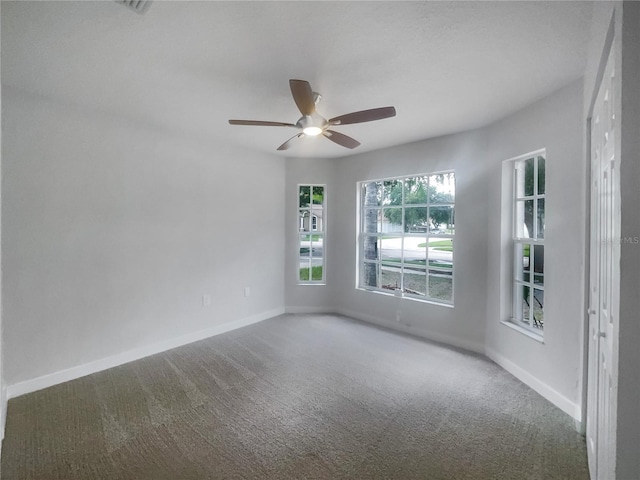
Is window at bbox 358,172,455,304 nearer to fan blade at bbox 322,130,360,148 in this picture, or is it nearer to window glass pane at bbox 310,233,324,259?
window glass pane at bbox 310,233,324,259

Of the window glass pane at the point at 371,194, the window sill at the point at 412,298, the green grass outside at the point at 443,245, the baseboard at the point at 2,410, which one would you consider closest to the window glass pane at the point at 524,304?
the window sill at the point at 412,298

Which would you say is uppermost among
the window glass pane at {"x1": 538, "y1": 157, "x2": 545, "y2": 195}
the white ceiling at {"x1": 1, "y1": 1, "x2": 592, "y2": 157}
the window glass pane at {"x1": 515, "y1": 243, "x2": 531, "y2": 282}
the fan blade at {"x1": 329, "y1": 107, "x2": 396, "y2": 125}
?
the white ceiling at {"x1": 1, "y1": 1, "x2": 592, "y2": 157}

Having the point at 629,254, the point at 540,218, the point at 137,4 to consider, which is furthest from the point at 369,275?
the point at 137,4

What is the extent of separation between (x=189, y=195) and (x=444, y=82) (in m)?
3.01

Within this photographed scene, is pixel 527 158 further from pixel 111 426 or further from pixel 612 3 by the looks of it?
pixel 111 426

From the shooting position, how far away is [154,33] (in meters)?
1.80

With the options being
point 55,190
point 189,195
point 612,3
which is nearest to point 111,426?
point 55,190

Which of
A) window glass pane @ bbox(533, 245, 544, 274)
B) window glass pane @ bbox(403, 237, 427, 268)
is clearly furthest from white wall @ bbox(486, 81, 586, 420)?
window glass pane @ bbox(403, 237, 427, 268)

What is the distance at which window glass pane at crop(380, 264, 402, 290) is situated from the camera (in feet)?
14.5

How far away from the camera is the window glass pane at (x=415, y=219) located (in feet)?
13.5

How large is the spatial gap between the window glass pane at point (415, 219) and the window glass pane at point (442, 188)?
20cm

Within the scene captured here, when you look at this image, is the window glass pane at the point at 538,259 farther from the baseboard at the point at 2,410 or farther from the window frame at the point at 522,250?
the baseboard at the point at 2,410

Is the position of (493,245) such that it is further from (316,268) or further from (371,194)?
(316,268)

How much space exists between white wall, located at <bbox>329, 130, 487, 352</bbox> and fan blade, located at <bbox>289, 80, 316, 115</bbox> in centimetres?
217
